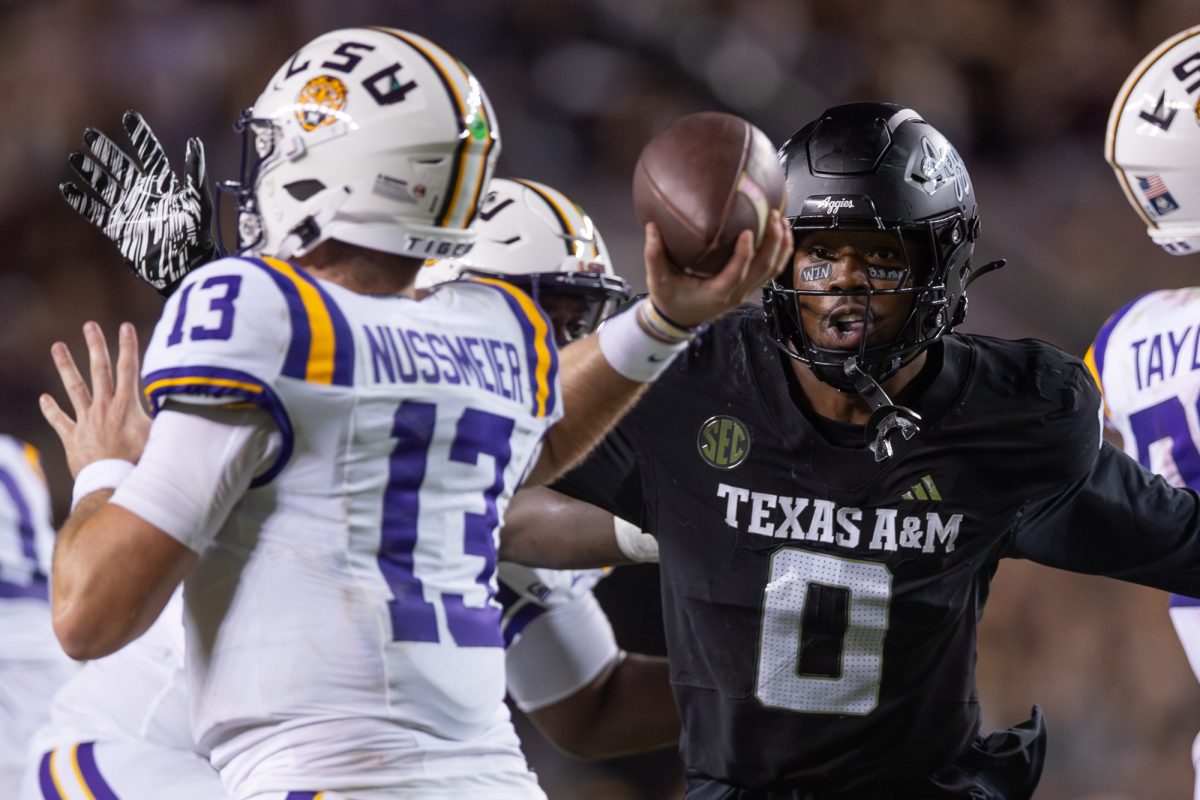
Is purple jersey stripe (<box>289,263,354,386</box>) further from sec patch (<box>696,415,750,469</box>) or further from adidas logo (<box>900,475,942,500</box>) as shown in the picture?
adidas logo (<box>900,475,942,500</box>)

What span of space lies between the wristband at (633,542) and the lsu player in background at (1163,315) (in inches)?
42.6

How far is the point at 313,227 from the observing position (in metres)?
2.08

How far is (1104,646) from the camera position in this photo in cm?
589

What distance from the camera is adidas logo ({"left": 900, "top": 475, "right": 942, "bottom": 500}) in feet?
8.36

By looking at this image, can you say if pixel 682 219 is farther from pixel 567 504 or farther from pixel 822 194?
pixel 567 504

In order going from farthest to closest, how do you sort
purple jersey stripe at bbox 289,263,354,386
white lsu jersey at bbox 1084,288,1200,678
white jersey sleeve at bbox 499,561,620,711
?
white jersey sleeve at bbox 499,561,620,711
white lsu jersey at bbox 1084,288,1200,678
purple jersey stripe at bbox 289,263,354,386

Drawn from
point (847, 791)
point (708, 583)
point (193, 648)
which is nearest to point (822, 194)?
point (708, 583)

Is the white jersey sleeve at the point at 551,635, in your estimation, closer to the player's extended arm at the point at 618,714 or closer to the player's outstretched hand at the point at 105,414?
the player's extended arm at the point at 618,714

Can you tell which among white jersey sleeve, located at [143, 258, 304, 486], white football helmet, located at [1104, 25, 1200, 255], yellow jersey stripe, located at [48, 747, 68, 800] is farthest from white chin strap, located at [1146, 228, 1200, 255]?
yellow jersey stripe, located at [48, 747, 68, 800]

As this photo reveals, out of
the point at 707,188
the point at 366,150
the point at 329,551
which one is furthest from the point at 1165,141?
the point at 329,551

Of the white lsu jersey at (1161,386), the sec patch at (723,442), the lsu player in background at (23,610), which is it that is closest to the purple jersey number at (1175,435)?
the white lsu jersey at (1161,386)

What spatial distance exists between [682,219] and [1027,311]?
4.36m

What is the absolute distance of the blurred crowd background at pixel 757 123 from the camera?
18.8ft

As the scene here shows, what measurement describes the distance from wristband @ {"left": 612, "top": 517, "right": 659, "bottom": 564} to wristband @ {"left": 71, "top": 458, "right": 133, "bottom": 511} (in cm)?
111
